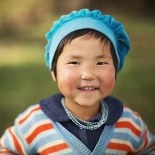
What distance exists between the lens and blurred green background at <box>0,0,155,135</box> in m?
2.40

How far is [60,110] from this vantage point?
4.82 feet

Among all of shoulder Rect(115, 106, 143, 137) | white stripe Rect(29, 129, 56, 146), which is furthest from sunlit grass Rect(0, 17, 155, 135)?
white stripe Rect(29, 129, 56, 146)

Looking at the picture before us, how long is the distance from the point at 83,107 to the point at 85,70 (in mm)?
243

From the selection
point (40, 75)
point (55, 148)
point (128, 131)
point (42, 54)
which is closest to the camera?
point (55, 148)

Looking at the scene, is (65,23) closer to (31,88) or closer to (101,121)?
(101,121)

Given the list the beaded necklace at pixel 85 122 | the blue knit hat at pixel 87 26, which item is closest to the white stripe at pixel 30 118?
the beaded necklace at pixel 85 122

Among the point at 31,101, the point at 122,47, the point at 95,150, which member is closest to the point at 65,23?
the point at 122,47

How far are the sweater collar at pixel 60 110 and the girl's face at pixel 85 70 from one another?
0.12m

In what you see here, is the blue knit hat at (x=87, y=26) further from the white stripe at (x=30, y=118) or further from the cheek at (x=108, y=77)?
the white stripe at (x=30, y=118)

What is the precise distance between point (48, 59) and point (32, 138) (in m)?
0.40

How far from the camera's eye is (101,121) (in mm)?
1463

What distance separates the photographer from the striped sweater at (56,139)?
1.40 metres

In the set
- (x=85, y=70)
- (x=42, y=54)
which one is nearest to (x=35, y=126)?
(x=85, y=70)

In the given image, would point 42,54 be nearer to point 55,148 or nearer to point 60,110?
point 60,110
